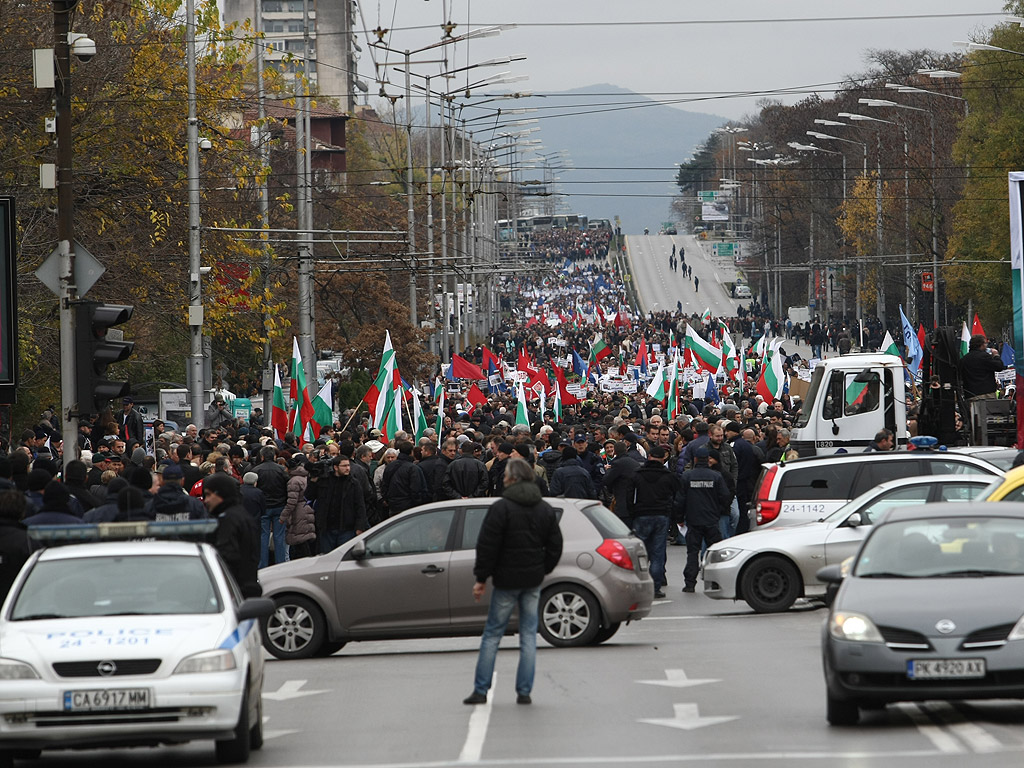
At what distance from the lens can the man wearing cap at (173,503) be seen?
14.4m

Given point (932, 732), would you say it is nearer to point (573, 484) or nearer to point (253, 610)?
point (253, 610)

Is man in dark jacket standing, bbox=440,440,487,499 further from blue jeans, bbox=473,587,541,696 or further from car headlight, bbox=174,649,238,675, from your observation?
car headlight, bbox=174,649,238,675

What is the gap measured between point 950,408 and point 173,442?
11424 millimetres

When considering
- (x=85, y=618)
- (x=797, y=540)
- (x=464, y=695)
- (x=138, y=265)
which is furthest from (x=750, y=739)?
(x=138, y=265)

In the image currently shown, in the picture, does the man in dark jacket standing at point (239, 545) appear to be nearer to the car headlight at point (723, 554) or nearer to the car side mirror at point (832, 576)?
the car side mirror at point (832, 576)

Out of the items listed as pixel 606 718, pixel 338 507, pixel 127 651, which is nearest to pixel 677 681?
pixel 606 718

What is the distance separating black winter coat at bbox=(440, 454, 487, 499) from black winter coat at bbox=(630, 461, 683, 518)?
182 centimetres

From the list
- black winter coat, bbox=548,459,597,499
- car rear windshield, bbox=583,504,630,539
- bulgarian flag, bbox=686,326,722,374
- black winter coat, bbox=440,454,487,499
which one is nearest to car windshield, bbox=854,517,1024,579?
car rear windshield, bbox=583,504,630,539

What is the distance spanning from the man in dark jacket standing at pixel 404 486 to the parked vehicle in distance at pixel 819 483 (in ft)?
12.4

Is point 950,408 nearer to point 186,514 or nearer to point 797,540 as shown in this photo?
point 797,540

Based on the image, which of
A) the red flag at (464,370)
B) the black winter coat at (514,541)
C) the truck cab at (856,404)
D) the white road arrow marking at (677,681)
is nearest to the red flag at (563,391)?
the red flag at (464,370)

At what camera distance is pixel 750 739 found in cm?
1073

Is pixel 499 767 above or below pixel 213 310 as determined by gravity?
below

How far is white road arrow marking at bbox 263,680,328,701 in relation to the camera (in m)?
13.6
